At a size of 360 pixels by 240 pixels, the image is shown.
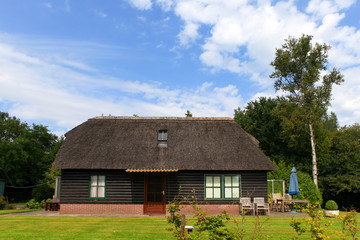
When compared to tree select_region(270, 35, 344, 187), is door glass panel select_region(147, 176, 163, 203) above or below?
below

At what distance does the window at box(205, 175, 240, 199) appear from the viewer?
16688 millimetres

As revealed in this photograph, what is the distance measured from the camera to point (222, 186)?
16.8 meters

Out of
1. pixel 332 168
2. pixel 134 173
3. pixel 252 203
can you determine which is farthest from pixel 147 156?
pixel 332 168

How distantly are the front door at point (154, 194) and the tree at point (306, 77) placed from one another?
1260 centimetres

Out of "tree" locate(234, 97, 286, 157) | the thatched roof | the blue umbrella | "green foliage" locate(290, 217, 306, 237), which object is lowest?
"green foliage" locate(290, 217, 306, 237)

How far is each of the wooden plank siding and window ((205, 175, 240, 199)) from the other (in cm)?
23

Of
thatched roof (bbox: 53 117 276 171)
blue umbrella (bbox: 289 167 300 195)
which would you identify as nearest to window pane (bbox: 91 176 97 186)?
thatched roof (bbox: 53 117 276 171)

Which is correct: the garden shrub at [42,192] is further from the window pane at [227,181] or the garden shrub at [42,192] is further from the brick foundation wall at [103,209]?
the window pane at [227,181]

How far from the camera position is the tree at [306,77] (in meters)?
23.3

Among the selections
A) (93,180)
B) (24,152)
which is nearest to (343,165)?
(93,180)

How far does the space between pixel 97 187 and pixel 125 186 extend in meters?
1.48

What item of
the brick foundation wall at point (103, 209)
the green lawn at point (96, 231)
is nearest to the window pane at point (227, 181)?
the brick foundation wall at point (103, 209)

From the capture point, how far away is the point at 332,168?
2666 centimetres

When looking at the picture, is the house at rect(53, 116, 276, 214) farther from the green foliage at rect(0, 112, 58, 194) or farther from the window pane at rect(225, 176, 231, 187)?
the green foliage at rect(0, 112, 58, 194)
